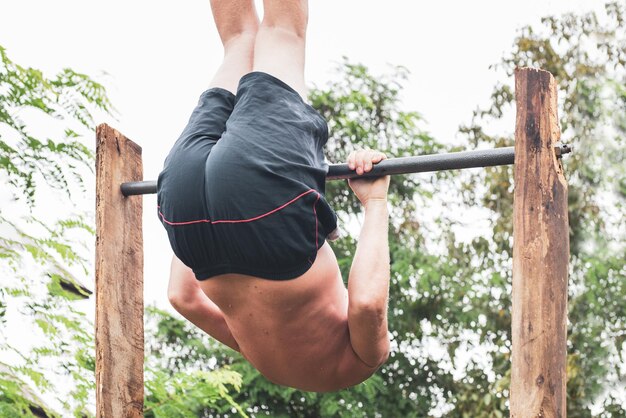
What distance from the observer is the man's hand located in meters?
2.35

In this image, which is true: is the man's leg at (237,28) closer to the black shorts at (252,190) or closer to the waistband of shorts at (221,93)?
the waistband of shorts at (221,93)

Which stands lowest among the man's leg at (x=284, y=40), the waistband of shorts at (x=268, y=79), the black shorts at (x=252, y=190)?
the black shorts at (x=252, y=190)

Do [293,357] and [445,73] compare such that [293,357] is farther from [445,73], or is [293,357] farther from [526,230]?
[445,73]

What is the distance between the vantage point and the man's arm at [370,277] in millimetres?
2188

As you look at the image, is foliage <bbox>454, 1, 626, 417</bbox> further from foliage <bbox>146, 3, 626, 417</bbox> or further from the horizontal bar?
the horizontal bar

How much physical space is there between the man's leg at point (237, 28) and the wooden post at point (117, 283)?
632mm

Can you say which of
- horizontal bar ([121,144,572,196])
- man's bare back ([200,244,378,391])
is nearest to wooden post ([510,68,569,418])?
horizontal bar ([121,144,572,196])

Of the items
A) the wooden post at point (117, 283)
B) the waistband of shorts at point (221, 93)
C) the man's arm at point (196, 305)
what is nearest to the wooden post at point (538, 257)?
the waistband of shorts at point (221, 93)

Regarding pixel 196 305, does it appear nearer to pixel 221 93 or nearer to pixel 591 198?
pixel 221 93

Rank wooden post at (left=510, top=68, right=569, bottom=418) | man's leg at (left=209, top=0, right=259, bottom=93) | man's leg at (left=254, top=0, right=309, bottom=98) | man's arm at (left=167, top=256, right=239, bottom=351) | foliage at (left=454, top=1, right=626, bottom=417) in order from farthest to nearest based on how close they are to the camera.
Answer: foliage at (left=454, top=1, right=626, bottom=417), man's arm at (left=167, top=256, right=239, bottom=351), man's leg at (left=209, top=0, right=259, bottom=93), man's leg at (left=254, top=0, right=309, bottom=98), wooden post at (left=510, top=68, right=569, bottom=418)

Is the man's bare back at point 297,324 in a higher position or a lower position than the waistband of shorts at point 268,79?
lower

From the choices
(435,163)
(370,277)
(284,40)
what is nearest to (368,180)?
(435,163)

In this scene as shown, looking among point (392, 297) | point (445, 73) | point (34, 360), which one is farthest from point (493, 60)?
point (34, 360)

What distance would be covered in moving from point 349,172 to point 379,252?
25 centimetres
